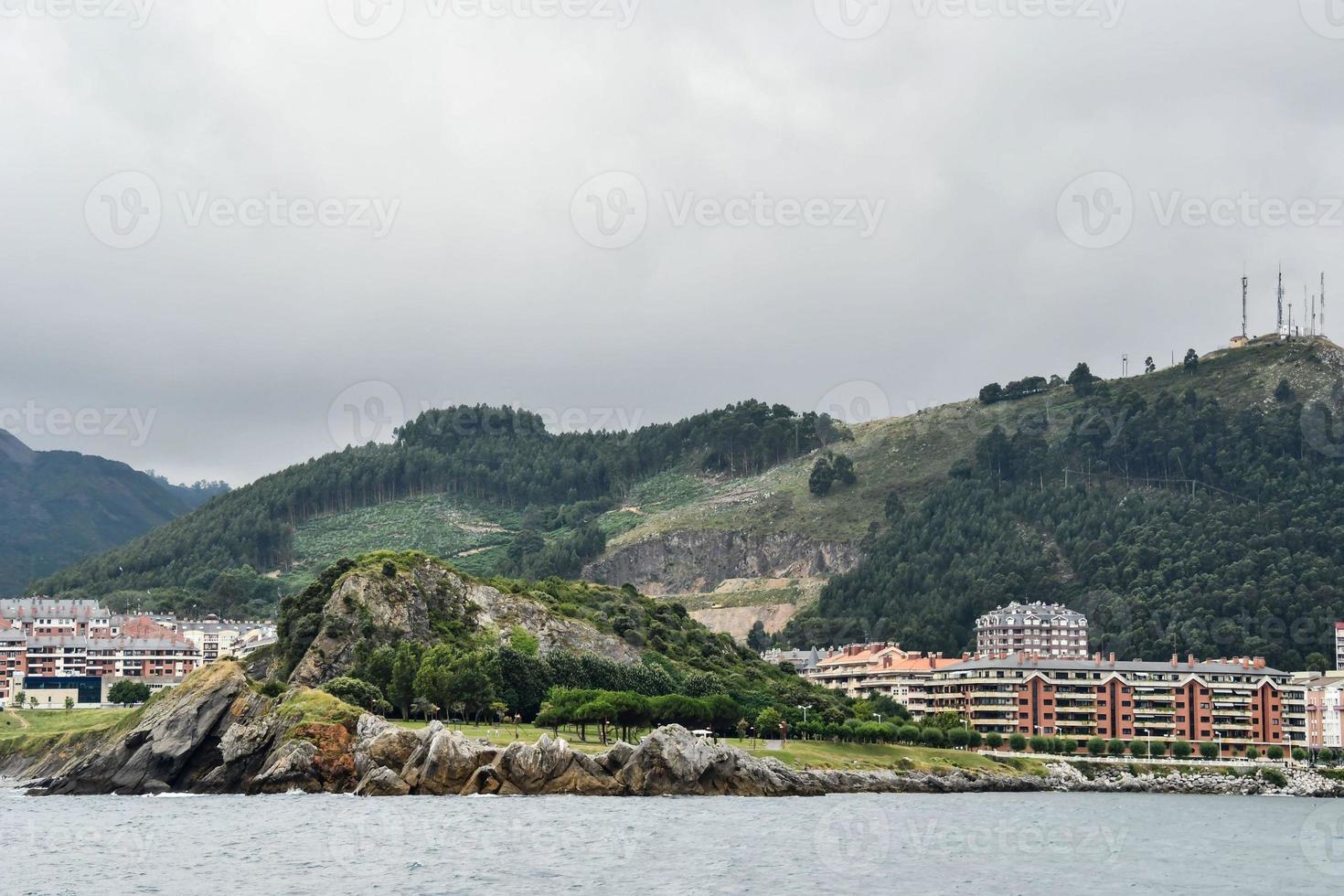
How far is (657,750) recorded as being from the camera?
352 ft

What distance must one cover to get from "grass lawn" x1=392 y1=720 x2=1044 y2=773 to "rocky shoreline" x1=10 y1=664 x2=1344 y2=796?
3.15 m

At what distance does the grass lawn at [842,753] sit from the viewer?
118562mm

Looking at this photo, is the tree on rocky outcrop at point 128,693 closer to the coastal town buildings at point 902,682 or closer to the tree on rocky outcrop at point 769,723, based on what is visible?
the coastal town buildings at point 902,682

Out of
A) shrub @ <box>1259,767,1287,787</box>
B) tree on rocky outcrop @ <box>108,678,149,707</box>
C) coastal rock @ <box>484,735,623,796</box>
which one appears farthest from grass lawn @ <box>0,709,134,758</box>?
shrub @ <box>1259,767,1287,787</box>

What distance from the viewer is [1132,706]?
171 metres

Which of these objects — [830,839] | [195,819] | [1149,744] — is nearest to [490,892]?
[830,839]

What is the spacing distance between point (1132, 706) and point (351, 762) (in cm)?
9499

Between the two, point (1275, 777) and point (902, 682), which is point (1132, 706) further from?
point (902, 682)

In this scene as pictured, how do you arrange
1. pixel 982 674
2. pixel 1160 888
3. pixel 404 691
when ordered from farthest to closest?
pixel 982 674
pixel 404 691
pixel 1160 888

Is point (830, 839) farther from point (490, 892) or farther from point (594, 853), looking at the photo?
point (490, 892)

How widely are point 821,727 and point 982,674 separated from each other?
42.2 metres

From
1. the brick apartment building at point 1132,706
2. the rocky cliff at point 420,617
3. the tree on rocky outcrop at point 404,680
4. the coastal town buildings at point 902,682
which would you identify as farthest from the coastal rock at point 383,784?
the coastal town buildings at point 902,682

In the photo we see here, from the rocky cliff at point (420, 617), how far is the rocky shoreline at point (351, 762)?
53.7 ft

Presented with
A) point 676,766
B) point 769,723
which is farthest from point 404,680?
point 769,723
